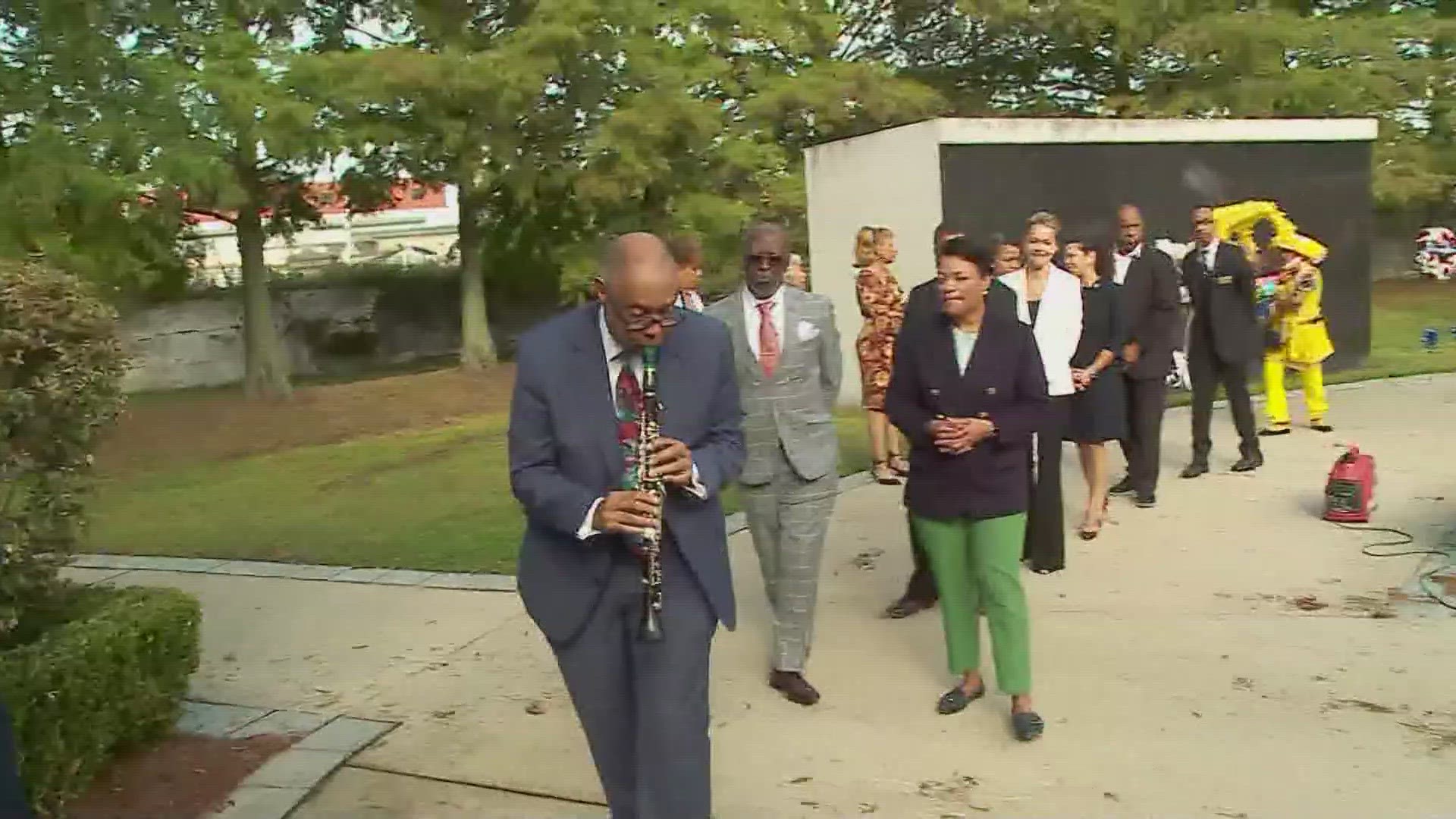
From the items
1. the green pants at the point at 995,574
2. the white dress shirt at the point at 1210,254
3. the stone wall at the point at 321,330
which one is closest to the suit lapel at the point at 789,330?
the green pants at the point at 995,574

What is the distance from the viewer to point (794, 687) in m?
5.21

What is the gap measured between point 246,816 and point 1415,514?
21.4ft

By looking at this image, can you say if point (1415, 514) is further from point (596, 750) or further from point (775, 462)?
point (596, 750)

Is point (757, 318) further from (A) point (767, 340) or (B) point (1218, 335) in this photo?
(B) point (1218, 335)

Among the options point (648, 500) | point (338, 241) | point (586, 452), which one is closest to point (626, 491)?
point (648, 500)

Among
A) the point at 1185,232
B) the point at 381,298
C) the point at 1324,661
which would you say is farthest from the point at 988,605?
the point at 381,298

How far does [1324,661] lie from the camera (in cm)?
530

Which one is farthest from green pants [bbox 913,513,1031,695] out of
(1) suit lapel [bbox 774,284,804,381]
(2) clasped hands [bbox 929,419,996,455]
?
(1) suit lapel [bbox 774,284,804,381]

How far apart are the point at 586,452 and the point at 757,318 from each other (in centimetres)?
195

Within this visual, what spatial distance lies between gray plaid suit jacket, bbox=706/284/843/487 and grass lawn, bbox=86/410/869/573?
288 centimetres

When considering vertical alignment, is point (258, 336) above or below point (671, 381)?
below

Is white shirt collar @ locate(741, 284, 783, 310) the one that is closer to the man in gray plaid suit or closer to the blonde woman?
the man in gray plaid suit

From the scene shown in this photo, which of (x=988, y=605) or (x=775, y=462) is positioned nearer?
(x=988, y=605)

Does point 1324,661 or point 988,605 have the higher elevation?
point 988,605
